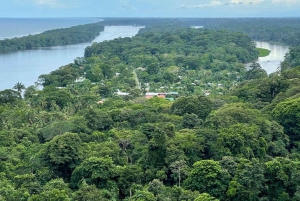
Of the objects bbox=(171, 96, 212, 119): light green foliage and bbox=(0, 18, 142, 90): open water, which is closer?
bbox=(171, 96, 212, 119): light green foliage

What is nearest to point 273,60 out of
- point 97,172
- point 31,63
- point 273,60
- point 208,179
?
point 273,60

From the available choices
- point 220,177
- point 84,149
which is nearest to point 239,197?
point 220,177

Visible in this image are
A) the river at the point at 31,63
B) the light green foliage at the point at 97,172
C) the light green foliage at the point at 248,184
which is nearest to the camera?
the light green foliage at the point at 248,184

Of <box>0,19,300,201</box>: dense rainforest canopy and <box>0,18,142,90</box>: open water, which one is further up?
<box>0,19,300,201</box>: dense rainforest canopy

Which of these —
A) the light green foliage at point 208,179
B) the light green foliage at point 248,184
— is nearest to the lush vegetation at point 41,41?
the light green foliage at point 208,179

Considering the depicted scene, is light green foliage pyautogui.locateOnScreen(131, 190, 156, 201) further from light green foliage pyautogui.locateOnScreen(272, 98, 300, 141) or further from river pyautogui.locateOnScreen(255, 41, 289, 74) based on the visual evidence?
Result: river pyautogui.locateOnScreen(255, 41, 289, 74)

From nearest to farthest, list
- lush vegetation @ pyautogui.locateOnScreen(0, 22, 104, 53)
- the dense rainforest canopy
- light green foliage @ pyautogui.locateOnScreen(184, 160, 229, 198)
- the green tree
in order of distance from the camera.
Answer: the dense rainforest canopy < light green foliage @ pyautogui.locateOnScreen(184, 160, 229, 198) < the green tree < lush vegetation @ pyautogui.locateOnScreen(0, 22, 104, 53)

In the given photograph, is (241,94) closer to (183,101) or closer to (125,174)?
(183,101)

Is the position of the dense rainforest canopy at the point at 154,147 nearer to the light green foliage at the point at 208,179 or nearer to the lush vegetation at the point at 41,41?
the light green foliage at the point at 208,179

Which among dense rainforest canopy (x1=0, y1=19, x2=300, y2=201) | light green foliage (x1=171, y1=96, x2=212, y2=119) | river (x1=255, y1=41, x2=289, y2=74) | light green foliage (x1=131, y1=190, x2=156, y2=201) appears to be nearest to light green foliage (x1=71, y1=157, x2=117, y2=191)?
dense rainforest canopy (x1=0, y1=19, x2=300, y2=201)
